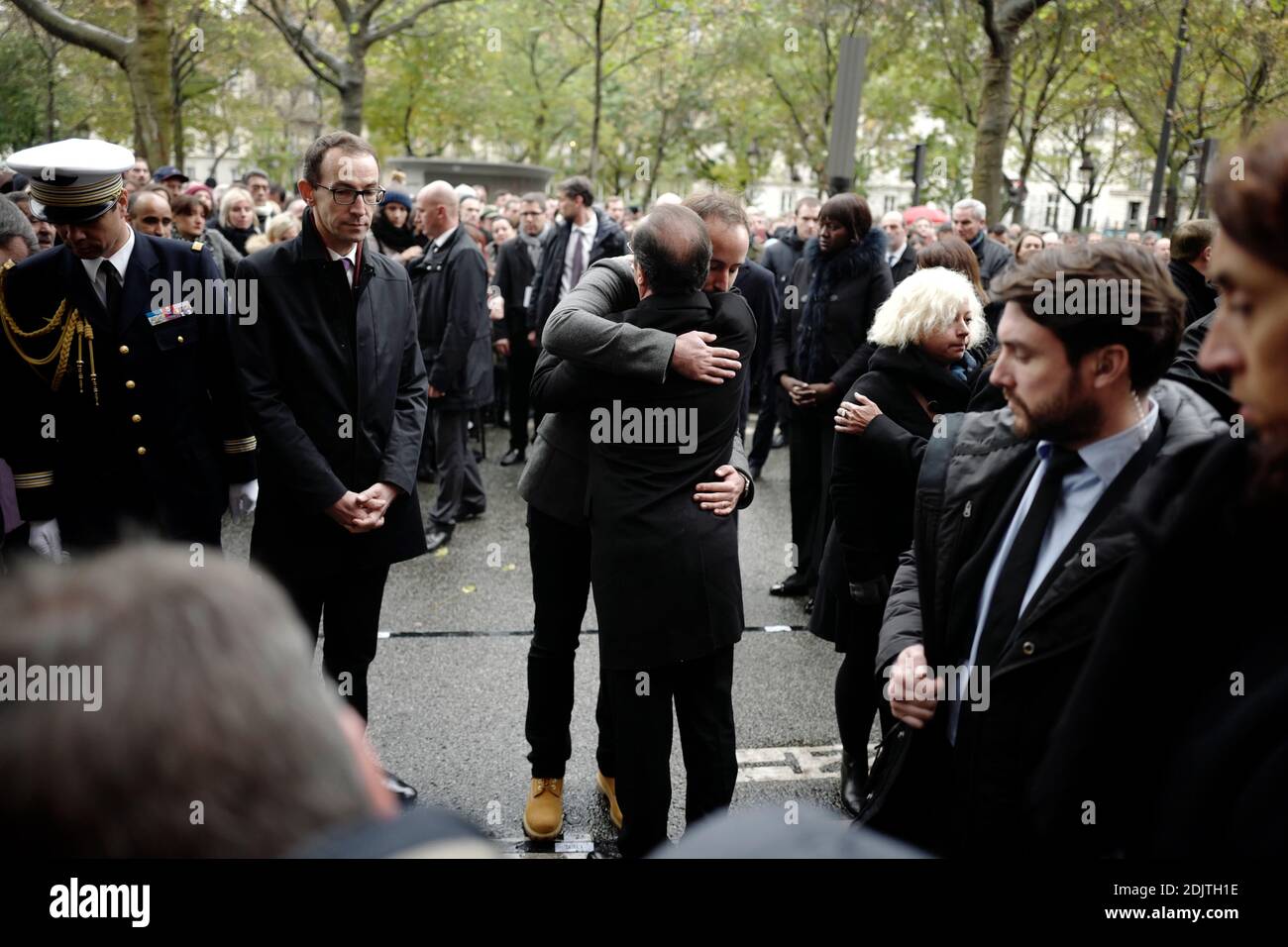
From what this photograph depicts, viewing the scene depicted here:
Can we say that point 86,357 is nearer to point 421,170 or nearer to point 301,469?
point 301,469

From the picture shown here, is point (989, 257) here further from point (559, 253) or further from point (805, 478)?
point (805, 478)

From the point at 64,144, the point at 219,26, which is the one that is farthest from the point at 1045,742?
the point at 219,26

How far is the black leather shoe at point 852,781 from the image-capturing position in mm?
4137

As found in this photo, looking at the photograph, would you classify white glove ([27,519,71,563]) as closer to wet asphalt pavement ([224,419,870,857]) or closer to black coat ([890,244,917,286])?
wet asphalt pavement ([224,419,870,857])

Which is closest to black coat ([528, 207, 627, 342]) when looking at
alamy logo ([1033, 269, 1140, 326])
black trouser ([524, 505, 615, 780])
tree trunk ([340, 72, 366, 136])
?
black trouser ([524, 505, 615, 780])

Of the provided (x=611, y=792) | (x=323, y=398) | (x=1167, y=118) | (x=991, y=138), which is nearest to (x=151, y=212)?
(x=323, y=398)

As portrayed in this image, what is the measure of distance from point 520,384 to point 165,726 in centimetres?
896

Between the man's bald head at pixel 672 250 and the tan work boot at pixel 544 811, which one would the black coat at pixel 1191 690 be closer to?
the man's bald head at pixel 672 250

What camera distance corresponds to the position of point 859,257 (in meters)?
6.44

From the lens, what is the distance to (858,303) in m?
6.47

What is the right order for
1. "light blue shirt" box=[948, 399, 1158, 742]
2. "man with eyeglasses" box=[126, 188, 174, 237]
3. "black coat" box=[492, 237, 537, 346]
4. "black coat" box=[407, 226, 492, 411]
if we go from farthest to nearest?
"black coat" box=[492, 237, 537, 346], "black coat" box=[407, 226, 492, 411], "man with eyeglasses" box=[126, 188, 174, 237], "light blue shirt" box=[948, 399, 1158, 742]

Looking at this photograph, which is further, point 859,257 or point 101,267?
point 859,257

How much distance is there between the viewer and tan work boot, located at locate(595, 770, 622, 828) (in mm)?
3961

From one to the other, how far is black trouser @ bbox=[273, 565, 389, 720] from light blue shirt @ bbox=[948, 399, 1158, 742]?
251 cm
